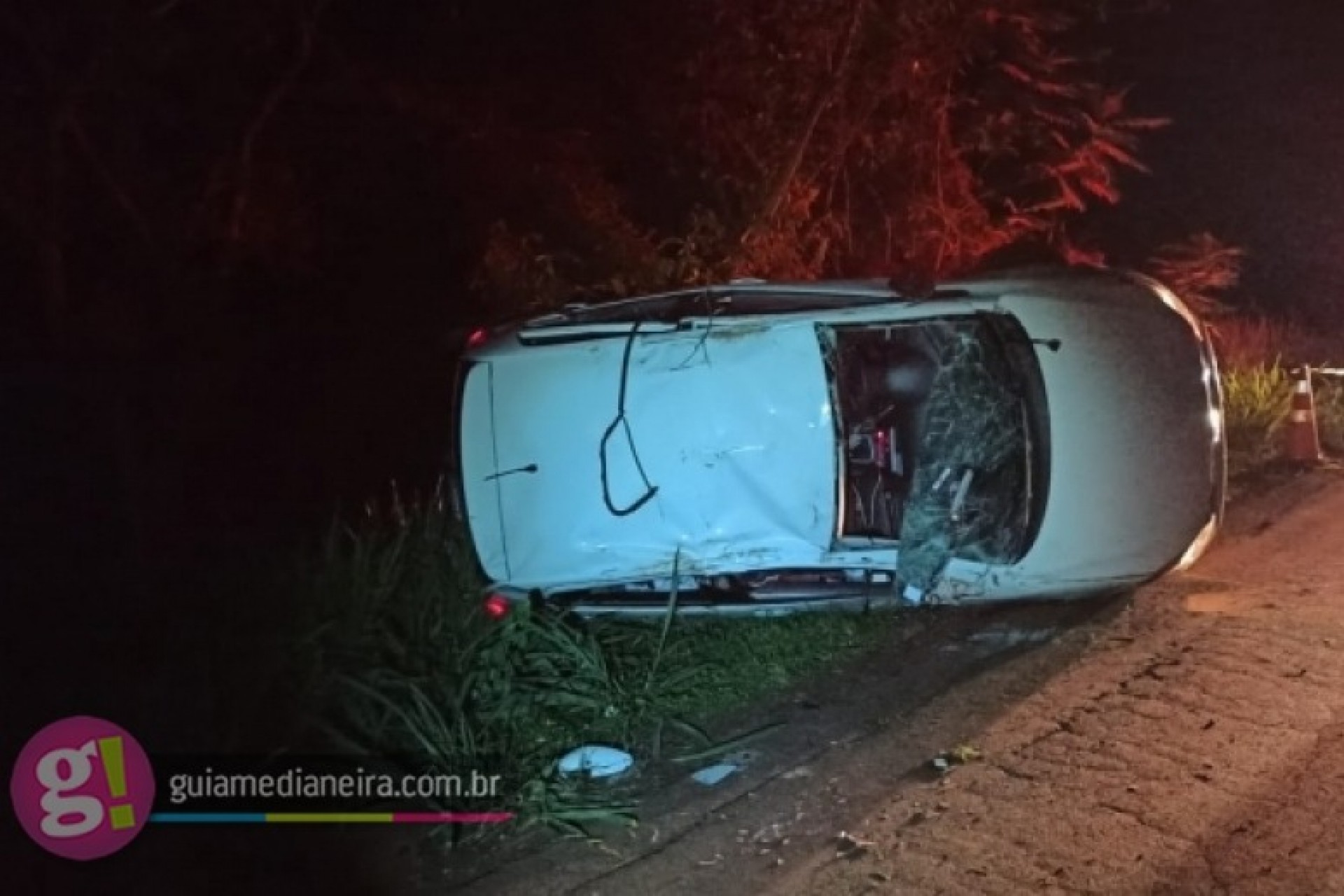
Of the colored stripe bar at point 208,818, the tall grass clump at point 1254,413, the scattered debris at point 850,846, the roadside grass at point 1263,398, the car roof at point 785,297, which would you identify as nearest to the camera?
the scattered debris at point 850,846

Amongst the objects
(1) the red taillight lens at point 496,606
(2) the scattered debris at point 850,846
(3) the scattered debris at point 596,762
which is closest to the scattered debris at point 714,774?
(3) the scattered debris at point 596,762

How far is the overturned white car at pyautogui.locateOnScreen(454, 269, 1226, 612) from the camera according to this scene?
6.78 m

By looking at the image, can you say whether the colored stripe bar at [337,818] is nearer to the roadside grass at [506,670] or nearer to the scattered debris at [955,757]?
the roadside grass at [506,670]

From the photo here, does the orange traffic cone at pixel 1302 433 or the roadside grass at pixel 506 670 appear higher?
the orange traffic cone at pixel 1302 433

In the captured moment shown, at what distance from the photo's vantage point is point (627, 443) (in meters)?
7.09

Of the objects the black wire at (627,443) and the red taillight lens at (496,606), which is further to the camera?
the black wire at (627,443)

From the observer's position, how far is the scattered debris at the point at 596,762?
19.1 ft

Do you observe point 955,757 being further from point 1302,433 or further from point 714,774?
point 1302,433

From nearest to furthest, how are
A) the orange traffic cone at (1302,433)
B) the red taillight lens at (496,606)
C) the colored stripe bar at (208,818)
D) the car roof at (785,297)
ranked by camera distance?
the colored stripe bar at (208,818) < the red taillight lens at (496,606) < the car roof at (785,297) < the orange traffic cone at (1302,433)

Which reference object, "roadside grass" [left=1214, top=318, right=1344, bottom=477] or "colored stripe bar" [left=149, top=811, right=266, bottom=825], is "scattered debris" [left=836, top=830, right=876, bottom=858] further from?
"roadside grass" [left=1214, top=318, right=1344, bottom=477]

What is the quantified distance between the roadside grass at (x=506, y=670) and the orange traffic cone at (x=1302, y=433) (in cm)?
454

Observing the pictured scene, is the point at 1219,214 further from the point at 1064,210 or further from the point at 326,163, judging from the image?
the point at 326,163

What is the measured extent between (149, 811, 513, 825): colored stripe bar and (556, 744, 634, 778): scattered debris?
1.39 ft

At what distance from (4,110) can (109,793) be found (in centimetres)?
743
